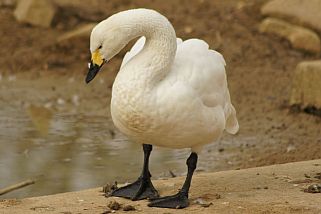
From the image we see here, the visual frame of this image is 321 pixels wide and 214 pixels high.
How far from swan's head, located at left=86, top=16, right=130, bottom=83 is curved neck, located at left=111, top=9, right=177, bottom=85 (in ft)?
0.10

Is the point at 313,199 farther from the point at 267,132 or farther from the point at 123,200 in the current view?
the point at 267,132

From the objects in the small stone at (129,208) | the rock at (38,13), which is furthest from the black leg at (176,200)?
the rock at (38,13)

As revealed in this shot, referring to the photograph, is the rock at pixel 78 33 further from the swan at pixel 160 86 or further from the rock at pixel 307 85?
the swan at pixel 160 86

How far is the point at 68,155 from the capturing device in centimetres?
833

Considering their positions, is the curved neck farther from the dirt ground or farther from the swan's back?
the dirt ground

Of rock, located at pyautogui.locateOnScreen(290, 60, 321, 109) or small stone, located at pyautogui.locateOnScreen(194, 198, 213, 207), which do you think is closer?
small stone, located at pyautogui.locateOnScreen(194, 198, 213, 207)

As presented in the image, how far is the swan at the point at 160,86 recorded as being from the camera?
557 cm

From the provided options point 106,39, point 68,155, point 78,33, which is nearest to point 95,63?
point 106,39

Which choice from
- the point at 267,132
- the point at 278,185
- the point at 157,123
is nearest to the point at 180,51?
the point at 157,123

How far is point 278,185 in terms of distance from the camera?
629 centimetres

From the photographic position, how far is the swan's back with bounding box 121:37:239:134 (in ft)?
18.8

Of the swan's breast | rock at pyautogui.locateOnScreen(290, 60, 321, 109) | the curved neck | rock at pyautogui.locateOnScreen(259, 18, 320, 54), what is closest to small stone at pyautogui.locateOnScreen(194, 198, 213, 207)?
the swan's breast

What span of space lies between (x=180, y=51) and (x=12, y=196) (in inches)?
77.2

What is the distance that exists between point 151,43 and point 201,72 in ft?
1.14
